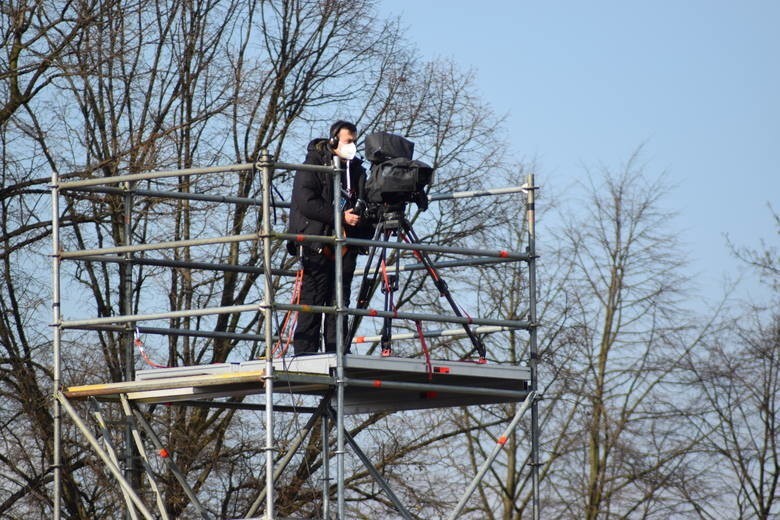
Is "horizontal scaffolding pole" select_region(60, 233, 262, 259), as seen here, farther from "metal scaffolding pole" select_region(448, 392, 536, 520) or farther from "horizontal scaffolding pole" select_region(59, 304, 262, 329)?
"metal scaffolding pole" select_region(448, 392, 536, 520)

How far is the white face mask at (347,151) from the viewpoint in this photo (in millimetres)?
10367

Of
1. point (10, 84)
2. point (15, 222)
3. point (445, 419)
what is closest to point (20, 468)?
point (15, 222)

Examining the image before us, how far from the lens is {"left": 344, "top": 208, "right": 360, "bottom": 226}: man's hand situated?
1027 centimetres

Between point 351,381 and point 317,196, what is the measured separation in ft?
4.57

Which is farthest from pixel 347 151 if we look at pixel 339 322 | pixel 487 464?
pixel 487 464

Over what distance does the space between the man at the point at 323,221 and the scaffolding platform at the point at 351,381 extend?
0.44 metres

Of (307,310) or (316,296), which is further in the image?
(316,296)

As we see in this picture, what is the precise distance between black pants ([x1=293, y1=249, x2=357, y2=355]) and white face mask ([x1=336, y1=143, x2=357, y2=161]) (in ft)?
2.32

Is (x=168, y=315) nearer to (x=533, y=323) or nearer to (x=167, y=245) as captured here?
(x=167, y=245)

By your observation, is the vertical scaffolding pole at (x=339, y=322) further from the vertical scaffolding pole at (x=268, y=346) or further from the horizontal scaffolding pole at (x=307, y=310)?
the vertical scaffolding pole at (x=268, y=346)

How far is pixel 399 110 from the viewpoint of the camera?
2403 centimetres

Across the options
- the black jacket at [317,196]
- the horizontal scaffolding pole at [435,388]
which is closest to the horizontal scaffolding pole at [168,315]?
the black jacket at [317,196]

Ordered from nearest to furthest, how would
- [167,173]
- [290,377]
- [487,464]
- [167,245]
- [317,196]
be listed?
[290,377] < [167,173] < [167,245] < [317,196] < [487,464]

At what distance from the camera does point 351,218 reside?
1027 centimetres
